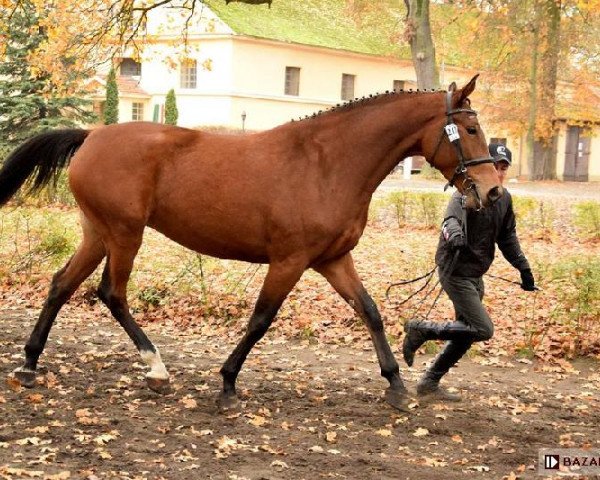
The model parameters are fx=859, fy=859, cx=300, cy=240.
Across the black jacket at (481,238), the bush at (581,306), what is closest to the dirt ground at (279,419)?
the bush at (581,306)

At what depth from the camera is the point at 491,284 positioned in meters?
10.5

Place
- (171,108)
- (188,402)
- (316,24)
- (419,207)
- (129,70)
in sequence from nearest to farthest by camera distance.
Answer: (188,402)
(419,207)
(171,108)
(316,24)
(129,70)

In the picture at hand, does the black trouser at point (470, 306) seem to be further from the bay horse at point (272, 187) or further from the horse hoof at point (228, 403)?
the horse hoof at point (228, 403)

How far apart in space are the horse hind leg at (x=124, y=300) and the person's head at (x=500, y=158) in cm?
258

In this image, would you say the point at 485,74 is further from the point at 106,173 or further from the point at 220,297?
the point at 106,173

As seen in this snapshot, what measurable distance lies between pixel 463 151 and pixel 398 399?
5.79ft

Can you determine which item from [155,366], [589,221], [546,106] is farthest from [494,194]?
[546,106]

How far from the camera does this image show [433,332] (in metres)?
6.16

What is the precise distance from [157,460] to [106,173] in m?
2.33

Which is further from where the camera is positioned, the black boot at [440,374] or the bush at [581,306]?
the bush at [581,306]

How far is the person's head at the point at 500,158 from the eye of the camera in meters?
5.79

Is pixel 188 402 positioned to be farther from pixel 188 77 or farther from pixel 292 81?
pixel 292 81

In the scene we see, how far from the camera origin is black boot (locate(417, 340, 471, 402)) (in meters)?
6.19

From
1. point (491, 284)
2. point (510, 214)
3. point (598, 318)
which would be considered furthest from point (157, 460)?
point (491, 284)
